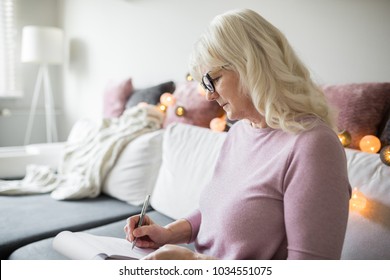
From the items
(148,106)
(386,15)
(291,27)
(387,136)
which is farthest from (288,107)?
(148,106)

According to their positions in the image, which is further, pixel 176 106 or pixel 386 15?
pixel 176 106

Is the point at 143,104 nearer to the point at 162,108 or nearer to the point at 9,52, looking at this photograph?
the point at 162,108

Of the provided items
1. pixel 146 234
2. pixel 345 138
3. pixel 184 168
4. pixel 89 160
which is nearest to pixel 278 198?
pixel 146 234

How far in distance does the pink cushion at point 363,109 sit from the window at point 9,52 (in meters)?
2.81

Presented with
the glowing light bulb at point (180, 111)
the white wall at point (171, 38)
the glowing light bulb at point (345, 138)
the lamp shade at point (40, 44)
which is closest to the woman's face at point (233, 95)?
the white wall at point (171, 38)

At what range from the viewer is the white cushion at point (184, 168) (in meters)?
1.39

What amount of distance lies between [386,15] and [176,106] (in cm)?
95

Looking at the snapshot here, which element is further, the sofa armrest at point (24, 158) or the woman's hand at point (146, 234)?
the sofa armrest at point (24, 158)

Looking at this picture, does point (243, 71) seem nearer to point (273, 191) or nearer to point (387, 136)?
point (273, 191)

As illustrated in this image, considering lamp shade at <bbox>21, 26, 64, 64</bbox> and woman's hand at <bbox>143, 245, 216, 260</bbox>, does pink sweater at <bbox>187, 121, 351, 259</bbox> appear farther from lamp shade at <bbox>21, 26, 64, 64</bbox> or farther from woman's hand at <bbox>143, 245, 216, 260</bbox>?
lamp shade at <bbox>21, 26, 64, 64</bbox>

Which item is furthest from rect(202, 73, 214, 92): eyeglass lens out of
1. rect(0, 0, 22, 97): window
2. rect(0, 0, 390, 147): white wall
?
rect(0, 0, 22, 97): window

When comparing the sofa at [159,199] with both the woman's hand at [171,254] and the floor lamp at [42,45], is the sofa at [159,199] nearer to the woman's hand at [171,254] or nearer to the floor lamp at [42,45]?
the woman's hand at [171,254]

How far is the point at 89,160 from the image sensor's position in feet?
6.04
